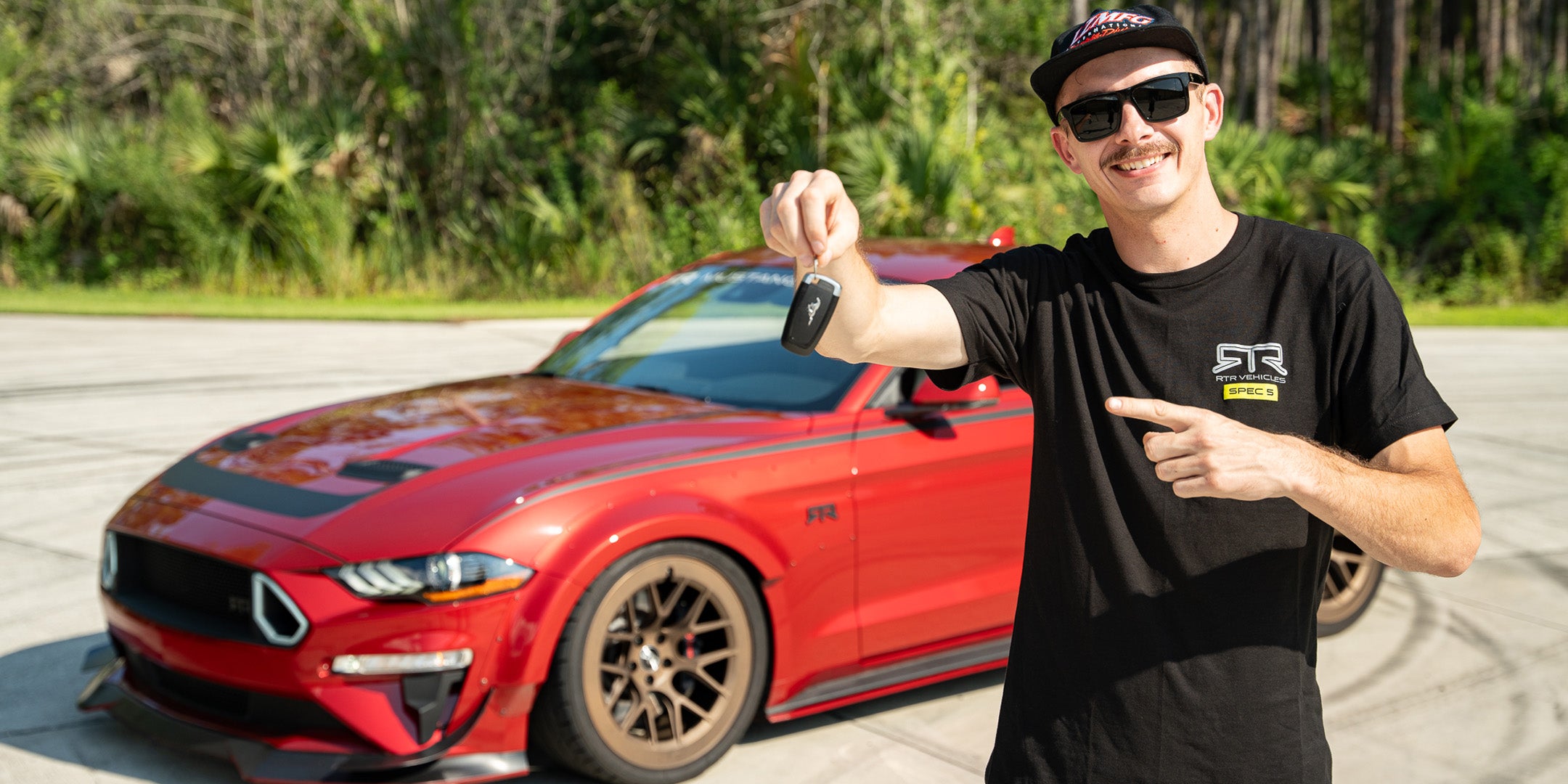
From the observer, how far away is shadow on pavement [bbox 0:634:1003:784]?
4031 millimetres

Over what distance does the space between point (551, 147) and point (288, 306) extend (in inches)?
231

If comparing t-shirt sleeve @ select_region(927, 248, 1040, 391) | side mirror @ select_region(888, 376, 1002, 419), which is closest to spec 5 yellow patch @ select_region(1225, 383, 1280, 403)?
t-shirt sleeve @ select_region(927, 248, 1040, 391)

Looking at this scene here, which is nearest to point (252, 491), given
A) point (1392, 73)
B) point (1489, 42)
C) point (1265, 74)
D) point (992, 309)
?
point (992, 309)

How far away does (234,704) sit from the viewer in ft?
12.6


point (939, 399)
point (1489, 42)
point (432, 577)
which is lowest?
point (432, 577)

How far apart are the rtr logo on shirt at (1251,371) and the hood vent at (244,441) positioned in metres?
3.48

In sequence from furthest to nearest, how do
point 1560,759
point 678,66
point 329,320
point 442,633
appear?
1. point 678,66
2. point 329,320
3. point 1560,759
4. point 442,633

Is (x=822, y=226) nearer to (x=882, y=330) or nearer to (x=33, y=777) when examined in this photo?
(x=882, y=330)

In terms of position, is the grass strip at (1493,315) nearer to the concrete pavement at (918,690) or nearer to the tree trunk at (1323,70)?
the concrete pavement at (918,690)

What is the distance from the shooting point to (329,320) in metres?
17.8

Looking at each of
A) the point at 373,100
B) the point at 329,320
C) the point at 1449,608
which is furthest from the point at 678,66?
the point at 1449,608

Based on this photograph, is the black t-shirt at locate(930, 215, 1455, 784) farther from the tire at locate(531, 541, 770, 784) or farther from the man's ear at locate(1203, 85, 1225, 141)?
the tire at locate(531, 541, 770, 784)

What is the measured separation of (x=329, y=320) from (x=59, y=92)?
40.3ft

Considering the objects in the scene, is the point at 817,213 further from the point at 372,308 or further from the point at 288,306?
the point at 288,306
